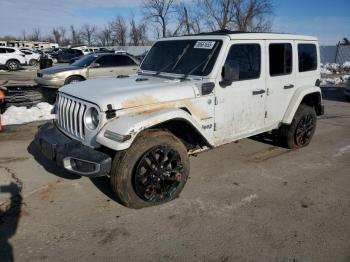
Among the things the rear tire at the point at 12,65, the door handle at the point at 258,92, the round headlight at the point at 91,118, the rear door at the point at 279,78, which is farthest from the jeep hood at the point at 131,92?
the rear tire at the point at 12,65

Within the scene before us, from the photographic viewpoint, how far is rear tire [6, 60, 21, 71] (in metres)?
27.2

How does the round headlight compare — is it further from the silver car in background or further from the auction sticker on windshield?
the silver car in background

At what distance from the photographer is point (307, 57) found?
20.4ft

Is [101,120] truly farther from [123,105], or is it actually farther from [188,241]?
[188,241]

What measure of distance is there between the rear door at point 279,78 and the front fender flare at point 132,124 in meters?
2.01

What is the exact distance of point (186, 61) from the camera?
16.4 ft

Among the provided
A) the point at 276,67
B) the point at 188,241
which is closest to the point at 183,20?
the point at 276,67

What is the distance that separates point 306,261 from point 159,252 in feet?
4.44

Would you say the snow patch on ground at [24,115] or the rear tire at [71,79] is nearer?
the snow patch on ground at [24,115]

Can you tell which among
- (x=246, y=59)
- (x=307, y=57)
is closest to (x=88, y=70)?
(x=307, y=57)

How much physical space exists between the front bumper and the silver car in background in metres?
7.94

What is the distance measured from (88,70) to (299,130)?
8205 mm

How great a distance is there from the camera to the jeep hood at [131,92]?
388cm

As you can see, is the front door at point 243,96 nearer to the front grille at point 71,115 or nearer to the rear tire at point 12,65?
the front grille at point 71,115
